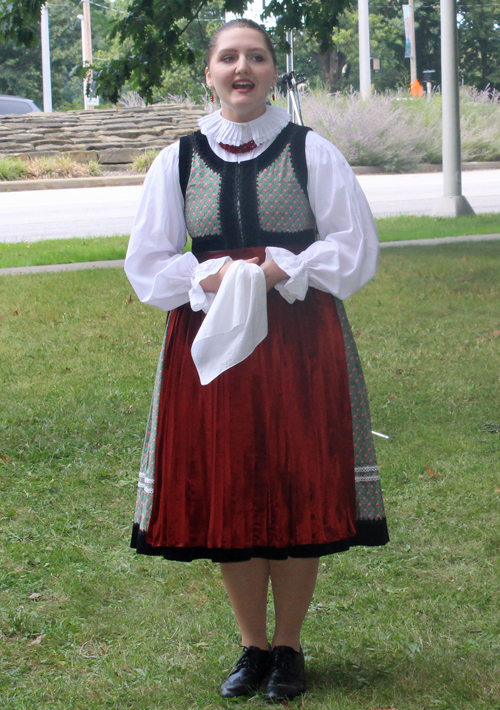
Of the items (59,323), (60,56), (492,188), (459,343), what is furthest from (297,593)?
(60,56)

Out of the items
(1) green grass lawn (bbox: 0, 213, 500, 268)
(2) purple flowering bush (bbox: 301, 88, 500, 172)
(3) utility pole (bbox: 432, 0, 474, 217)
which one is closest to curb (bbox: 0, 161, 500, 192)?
(2) purple flowering bush (bbox: 301, 88, 500, 172)

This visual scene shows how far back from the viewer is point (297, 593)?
2.62m

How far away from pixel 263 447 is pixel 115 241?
9849 millimetres

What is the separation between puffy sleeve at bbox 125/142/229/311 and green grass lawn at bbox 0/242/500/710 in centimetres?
120

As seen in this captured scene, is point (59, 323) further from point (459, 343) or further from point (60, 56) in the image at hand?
point (60, 56)

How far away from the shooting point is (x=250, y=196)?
247 centimetres

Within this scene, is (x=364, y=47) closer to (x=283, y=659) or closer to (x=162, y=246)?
(x=162, y=246)

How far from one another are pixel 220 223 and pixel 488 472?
248cm

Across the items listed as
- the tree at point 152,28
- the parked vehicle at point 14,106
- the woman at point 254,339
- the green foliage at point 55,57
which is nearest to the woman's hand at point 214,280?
the woman at point 254,339

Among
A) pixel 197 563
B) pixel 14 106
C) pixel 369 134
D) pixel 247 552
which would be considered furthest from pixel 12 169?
pixel 247 552

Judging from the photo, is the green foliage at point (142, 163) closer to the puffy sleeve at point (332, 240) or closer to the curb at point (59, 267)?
the curb at point (59, 267)

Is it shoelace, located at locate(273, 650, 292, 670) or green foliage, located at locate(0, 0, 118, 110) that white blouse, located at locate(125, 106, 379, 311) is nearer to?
shoelace, located at locate(273, 650, 292, 670)

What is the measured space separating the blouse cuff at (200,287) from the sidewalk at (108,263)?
7.30m

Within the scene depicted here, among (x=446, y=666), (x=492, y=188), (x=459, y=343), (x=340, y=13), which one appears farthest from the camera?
(x=492, y=188)
